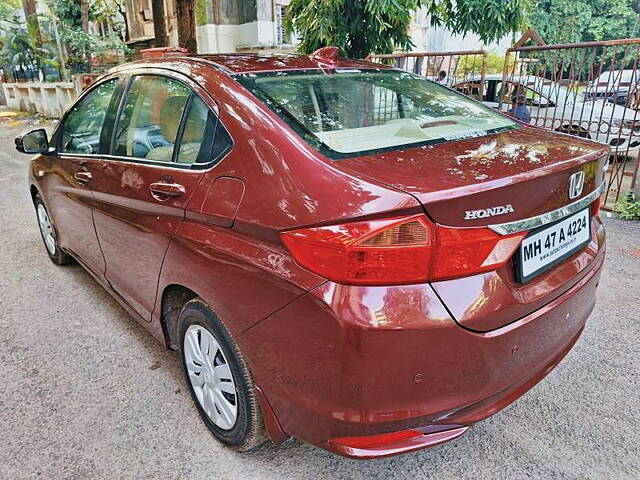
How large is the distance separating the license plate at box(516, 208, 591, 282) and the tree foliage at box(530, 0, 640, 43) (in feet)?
84.8

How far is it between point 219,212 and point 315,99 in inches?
27.1

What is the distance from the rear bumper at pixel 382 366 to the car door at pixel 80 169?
171 cm

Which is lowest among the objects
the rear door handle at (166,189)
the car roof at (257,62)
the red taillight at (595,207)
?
the red taillight at (595,207)

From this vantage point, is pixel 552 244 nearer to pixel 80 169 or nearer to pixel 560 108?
pixel 80 169

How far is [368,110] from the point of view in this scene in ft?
7.00

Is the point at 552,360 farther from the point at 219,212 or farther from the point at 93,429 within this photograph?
the point at 93,429

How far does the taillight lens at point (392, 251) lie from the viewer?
133cm

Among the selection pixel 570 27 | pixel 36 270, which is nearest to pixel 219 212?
pixel 36 270

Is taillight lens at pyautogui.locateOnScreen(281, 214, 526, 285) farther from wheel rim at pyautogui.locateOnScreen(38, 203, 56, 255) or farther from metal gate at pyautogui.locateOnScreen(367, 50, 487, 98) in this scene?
metal gate at pyautogui.locateOnScreen(367, 50, 487, 98)

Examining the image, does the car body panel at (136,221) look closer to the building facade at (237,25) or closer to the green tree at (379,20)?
the green tree at (379,20)

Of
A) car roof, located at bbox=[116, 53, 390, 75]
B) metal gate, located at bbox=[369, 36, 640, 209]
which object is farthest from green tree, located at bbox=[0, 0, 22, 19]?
car roof, located at bbox=[116, 53, 390, 75]

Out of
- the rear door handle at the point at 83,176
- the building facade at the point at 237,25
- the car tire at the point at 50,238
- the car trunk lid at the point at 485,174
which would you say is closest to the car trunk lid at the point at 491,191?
the car trunk lid at the point at 485,174

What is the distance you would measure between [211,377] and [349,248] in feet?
3.31

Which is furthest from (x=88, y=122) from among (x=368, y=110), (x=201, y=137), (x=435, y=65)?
(x=435, y=65)
